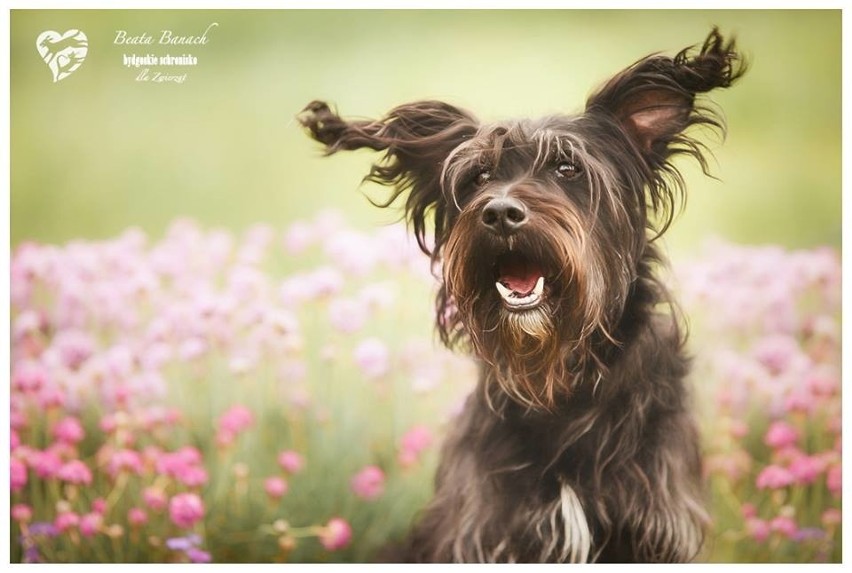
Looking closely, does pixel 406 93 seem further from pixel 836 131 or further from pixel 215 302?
pixel 836 131

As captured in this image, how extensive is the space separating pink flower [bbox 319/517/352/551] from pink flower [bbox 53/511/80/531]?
1049 millimetres

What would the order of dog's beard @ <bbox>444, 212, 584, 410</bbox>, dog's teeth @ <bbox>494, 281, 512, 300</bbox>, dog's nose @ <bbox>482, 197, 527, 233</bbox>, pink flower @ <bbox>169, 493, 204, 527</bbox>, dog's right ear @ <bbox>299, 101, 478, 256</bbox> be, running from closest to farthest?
dog's nose @ <bbox>482, 197, 527, 233</bbox> → dog's beard @ <bbox>444, 212, 584, 410</bbox> → dog's teeth @ <bbox>494, 281, 512, 300</bbox> → dog's right ear @ <bbox>299, 101, 478, 256</bbox> → pink flower @ <bbox>169, 493, 204, 527</bbox>

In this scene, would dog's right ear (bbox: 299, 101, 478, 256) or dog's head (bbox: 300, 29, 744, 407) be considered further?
dog's right ear (bbox: 299, 101, 478, 256)

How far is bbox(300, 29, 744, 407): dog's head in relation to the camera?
2701 millimetres

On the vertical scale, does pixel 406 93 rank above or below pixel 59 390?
above

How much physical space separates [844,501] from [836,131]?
1.58 metres

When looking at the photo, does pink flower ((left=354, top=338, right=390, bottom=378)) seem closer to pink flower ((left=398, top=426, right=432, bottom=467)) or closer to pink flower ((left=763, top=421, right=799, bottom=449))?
pink flower ((left=398, top=426, right=432, bottom=467))

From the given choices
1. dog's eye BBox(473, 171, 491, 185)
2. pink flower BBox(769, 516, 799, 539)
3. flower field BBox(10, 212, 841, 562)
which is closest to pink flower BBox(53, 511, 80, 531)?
flower field BBox(10, 212, 841, 562)

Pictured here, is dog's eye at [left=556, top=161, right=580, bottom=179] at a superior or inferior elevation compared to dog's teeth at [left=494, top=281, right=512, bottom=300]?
superior

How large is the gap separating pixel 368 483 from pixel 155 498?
91 cm

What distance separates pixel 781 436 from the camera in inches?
140

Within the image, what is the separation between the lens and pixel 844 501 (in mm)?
3580

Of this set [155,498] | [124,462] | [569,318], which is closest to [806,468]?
[569,318]
